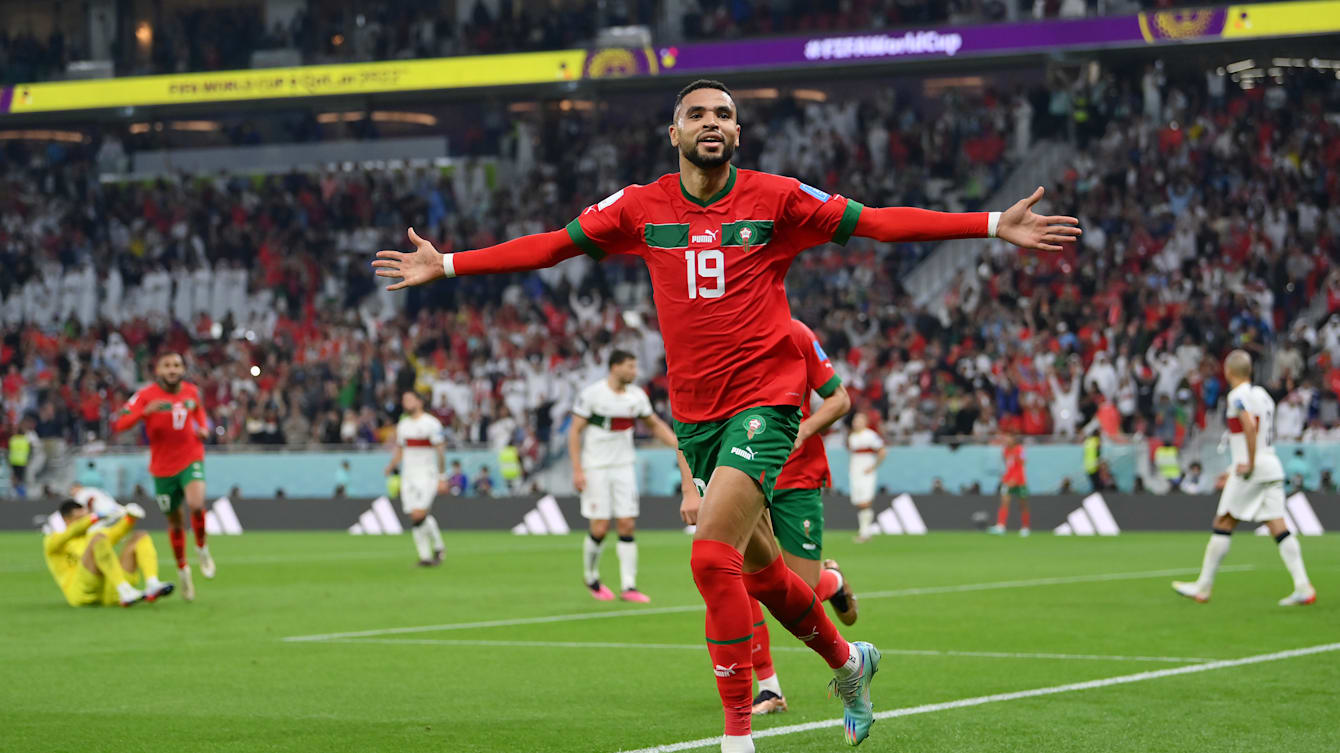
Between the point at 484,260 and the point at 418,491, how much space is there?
1635cm

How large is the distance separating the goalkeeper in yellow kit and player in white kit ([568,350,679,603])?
396 cm

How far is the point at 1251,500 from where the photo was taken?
1534 centimetres

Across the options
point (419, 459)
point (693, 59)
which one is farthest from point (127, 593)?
point (693, 59)

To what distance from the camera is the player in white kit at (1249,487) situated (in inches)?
592

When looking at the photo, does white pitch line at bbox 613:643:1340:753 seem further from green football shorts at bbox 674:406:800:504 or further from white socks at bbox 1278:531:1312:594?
white socks at bbox 1278:531:1312:594

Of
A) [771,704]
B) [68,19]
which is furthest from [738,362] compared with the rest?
[68,19]

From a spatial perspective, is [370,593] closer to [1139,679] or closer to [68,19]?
[1139,679]

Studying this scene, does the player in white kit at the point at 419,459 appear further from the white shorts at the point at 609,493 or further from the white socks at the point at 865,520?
the white socks at the point at 865,520

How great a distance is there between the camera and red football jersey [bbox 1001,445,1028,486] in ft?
96.1

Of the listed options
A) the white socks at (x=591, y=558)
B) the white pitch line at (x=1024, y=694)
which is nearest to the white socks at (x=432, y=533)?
the white socks at (x=591, y=558)

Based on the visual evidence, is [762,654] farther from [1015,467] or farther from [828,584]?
[1015,467]

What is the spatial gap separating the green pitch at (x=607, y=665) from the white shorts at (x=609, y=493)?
2.89ft

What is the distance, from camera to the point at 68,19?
5000 cm

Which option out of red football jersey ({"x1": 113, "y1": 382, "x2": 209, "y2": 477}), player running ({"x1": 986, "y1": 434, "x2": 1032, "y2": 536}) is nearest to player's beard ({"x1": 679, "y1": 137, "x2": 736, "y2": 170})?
red football jersey ({"x1": 113, "y1": 382, "x2": 209, "y2": 477})
